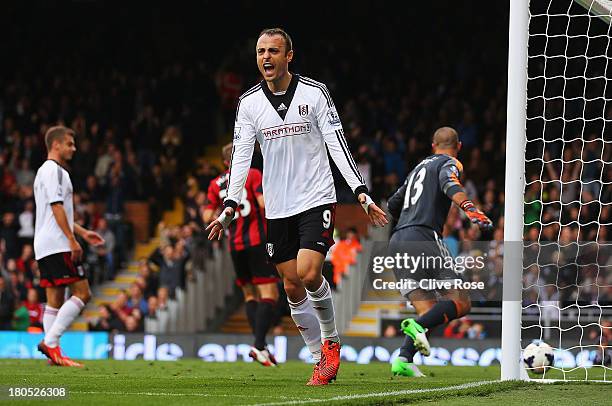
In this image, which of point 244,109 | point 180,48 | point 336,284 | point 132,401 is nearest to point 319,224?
point 244,109

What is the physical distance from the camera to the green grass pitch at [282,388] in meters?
6.53

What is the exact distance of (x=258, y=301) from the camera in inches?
460

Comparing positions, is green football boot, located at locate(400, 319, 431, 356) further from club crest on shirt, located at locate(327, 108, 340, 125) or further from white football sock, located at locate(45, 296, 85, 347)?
white football sock, located at locate(45, 296, 85, 347)

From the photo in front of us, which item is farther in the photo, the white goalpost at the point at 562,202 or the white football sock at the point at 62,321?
the white football sock at the point at 62,321

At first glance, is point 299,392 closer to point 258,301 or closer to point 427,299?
point 427,299

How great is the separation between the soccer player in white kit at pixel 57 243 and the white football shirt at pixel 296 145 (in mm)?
3571

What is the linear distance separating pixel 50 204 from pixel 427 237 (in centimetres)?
372

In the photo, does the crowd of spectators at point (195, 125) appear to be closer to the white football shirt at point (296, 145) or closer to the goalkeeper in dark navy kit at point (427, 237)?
the goalkeeper in dark navy kit at point (427, 237)

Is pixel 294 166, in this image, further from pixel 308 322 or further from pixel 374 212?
pixel 308 322

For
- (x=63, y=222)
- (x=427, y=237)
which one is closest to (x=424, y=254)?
(x=427, y=237)

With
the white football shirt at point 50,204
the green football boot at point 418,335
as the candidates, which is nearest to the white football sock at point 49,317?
the white football shirt at point 50,204

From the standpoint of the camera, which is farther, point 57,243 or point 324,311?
point 57,243

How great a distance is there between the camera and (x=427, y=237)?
9.43m

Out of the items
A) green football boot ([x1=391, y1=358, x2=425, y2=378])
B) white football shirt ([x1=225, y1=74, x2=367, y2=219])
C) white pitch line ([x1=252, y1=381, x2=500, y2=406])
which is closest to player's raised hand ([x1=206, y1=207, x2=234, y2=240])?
white football shirt ([x1=225, y1=74, x2=367, y2=219])
